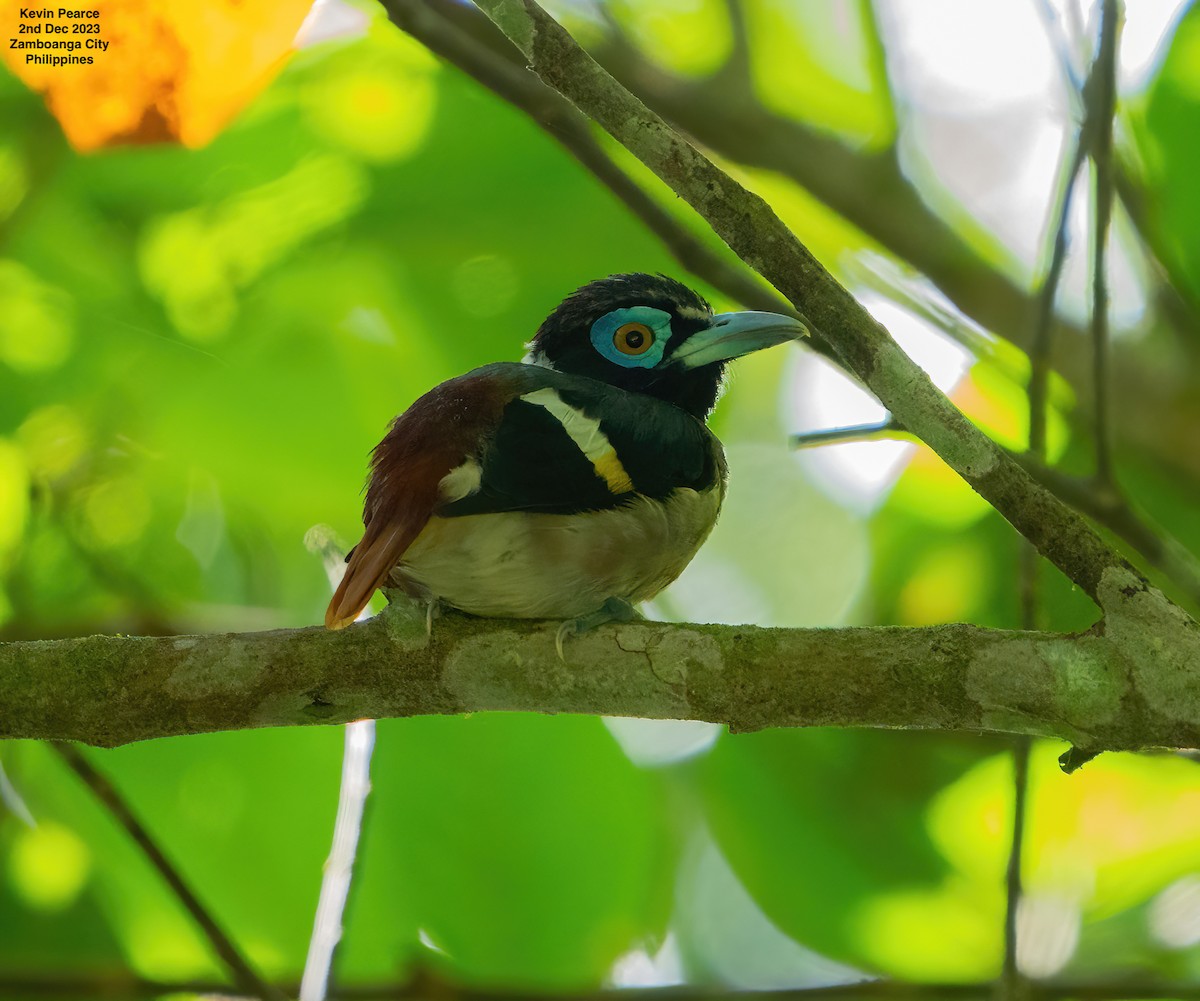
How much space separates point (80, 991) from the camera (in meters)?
3.18

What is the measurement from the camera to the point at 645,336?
2.88 meters

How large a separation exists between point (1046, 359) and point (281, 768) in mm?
2271

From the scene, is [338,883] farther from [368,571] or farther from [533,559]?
[533,559]

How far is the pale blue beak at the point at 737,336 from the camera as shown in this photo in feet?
8.87

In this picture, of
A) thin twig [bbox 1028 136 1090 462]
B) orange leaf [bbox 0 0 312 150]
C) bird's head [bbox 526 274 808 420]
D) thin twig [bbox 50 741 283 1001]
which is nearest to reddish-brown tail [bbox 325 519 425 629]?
thin twig [bbox 50 741 283 1001]

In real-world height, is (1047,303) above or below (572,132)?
below

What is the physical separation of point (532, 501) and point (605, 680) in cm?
34

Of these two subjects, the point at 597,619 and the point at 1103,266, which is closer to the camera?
the point at 597,619

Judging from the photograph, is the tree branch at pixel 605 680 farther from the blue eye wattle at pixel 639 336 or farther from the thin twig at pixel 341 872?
the blue eye wattle at pixel 639 336

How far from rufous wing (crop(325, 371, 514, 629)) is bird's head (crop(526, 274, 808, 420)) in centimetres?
49

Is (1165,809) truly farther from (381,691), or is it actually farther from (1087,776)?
(381,691)


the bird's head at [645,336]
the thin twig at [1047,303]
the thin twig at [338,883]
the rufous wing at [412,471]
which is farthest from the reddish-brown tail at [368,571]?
the thin twig at [1047,303]

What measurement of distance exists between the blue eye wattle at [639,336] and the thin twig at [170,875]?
4.59 ft

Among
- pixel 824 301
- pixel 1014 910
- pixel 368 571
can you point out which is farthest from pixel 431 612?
pixel 1014 910
